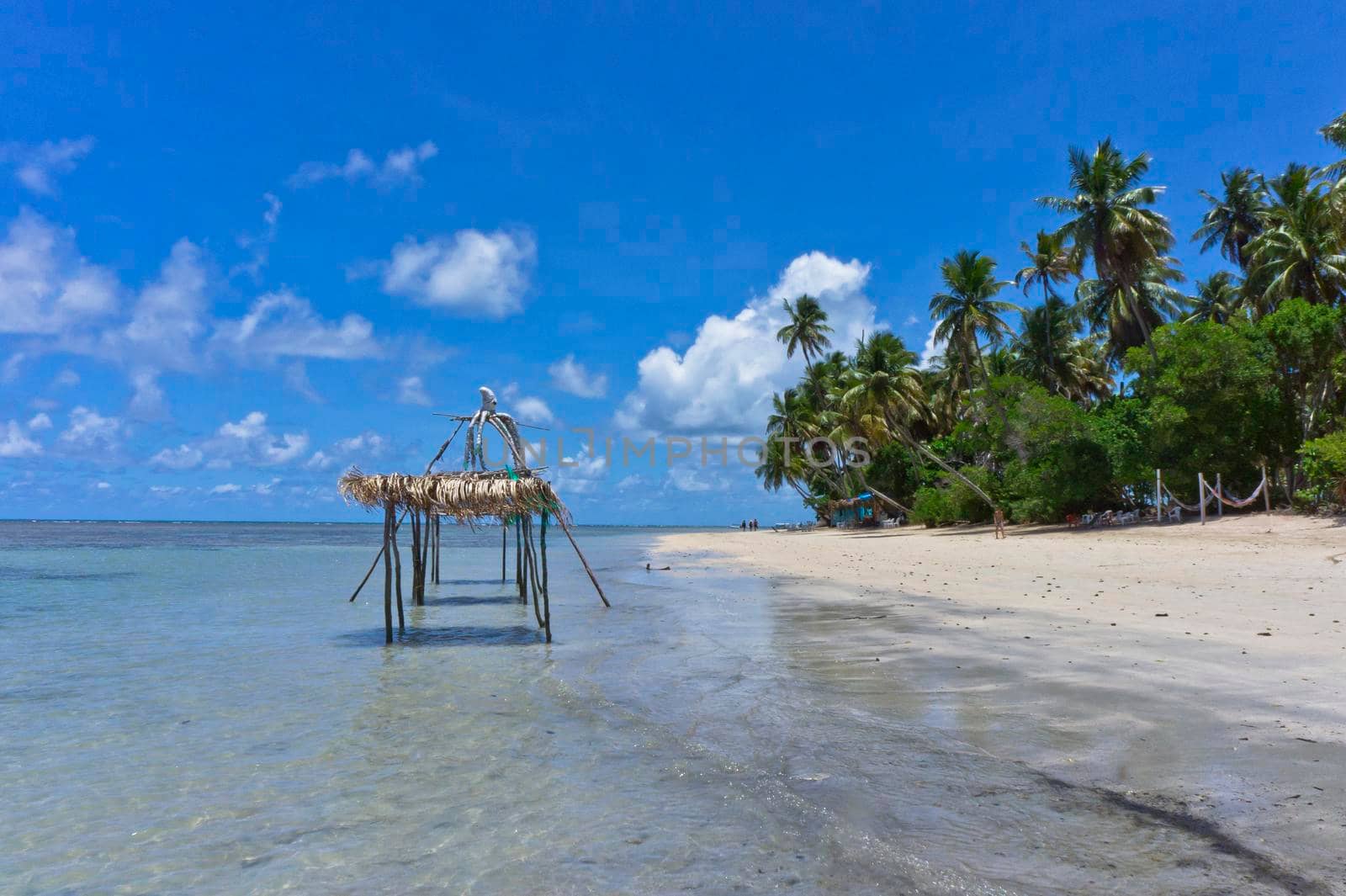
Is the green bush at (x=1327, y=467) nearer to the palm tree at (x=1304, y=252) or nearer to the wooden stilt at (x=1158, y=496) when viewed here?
the wooden stilt at (x=1158, y=496)

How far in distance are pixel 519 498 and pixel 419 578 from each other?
20.2 ft

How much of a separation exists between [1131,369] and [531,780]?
2786 cm

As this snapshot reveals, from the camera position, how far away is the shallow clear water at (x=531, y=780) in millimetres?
3648

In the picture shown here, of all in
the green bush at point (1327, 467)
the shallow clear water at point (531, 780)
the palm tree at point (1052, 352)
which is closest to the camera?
the shallow clear water at point (531, 780)

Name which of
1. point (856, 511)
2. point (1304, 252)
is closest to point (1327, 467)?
point (1304, 252)

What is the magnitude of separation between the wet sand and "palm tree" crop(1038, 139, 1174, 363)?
54.2ft

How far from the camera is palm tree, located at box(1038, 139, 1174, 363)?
28938 mm

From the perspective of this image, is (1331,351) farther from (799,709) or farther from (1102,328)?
(799,709)

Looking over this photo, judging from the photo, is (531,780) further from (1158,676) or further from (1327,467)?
(1327,467)

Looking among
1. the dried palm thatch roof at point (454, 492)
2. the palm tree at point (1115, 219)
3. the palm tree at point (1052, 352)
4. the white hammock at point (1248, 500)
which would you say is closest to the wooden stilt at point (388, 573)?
the dried palm thatch roof at point (454, 492)

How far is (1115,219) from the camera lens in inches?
1141

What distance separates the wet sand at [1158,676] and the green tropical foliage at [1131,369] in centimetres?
834

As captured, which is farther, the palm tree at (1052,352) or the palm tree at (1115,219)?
the palm tree at (1052,352)

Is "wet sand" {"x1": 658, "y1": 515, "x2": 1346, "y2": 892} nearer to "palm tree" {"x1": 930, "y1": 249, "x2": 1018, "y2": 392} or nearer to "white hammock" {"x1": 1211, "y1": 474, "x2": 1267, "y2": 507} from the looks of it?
"white hammock" {"x1": 1211, "y1": 474, "x2": 1267, "y2": 507}
